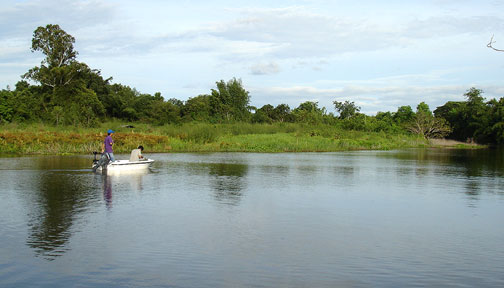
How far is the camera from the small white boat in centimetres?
2033

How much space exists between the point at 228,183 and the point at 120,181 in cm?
429

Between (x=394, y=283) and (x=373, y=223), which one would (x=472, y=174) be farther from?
(x=394, y=283)

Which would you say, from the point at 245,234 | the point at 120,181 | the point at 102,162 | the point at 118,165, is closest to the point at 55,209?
the point at 245,234

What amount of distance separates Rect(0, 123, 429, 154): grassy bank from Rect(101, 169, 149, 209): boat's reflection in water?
48.2ft

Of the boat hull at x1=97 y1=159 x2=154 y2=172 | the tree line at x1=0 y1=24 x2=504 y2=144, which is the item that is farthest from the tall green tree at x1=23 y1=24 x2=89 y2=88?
the boat hull at x1=97 y1=159 x2=154 y2=172

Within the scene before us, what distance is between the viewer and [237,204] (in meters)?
13.4

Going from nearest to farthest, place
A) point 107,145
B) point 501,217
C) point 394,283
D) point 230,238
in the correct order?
point 394,283 → point 230,238 → point 501,217 → point 107,145

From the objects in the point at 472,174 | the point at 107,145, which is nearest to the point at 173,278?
the point at 107,145

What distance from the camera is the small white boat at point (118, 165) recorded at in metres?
20.3

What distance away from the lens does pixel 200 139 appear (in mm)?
42594

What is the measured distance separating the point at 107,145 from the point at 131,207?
868 cm

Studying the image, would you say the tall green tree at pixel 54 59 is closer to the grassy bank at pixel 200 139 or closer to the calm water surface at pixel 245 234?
the grassy bank at pixel 200 139

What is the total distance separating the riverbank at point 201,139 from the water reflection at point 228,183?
14935 millimetres

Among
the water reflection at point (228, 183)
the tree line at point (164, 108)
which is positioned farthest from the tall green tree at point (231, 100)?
the water reflection at point (228, 183)
